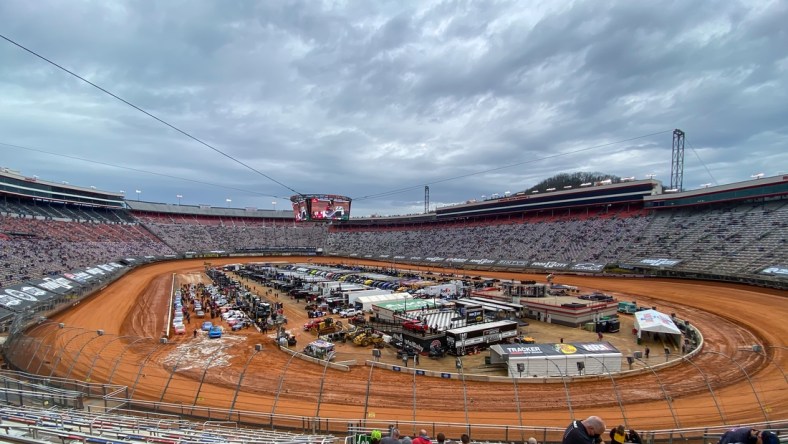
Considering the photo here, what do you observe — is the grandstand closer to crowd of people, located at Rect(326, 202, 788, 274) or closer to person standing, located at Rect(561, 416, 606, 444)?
crowd of people, located at Rect(326, 202, 788, 274)

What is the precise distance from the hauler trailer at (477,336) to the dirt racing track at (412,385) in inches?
172

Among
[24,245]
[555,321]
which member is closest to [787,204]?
[555,321]

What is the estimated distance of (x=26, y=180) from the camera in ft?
229

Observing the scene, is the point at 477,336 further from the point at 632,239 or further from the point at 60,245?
the point at 60,245

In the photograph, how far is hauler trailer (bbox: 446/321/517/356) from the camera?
22.9 m

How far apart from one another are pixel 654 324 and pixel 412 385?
1809cm

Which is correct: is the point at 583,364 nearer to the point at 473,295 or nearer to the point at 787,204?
the point at 473,295

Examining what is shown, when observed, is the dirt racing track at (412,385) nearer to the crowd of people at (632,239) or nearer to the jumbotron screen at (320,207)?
the crowd of people at (632,239)

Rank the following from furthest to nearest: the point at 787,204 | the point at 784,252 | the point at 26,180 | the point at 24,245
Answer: the point at 26,180 < the point at 24,245 < the point at 787,204 < the point at 784,252

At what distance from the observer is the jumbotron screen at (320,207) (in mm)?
54000

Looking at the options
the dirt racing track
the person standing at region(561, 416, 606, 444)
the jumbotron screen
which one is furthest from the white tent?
the jumbotron screen

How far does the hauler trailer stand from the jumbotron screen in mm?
35613

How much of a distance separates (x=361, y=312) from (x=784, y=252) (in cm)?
4552

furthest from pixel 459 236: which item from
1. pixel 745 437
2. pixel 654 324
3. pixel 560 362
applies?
pixel 745 437
